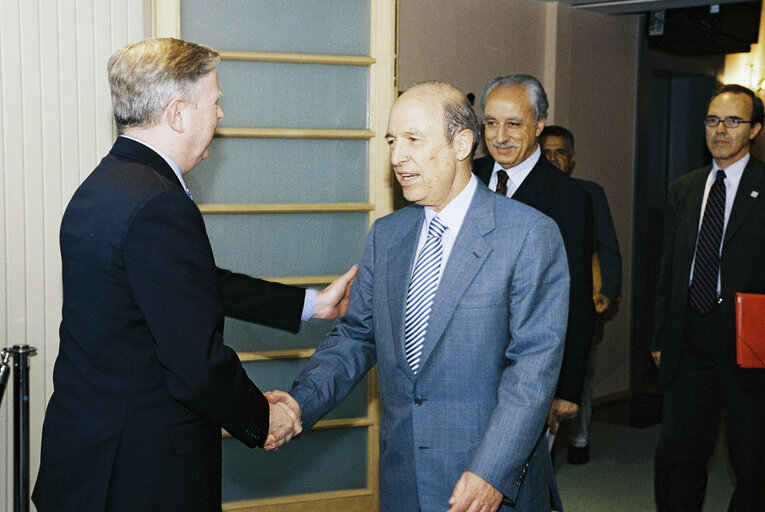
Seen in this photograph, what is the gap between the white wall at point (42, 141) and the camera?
10.3 ft

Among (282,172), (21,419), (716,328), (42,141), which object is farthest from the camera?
(282,172)

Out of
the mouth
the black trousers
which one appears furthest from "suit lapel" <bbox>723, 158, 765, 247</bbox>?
the mouth

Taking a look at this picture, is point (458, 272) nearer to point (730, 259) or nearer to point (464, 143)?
point (464, 143)

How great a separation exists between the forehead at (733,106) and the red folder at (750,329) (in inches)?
31.2

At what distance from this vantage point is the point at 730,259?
134 inches

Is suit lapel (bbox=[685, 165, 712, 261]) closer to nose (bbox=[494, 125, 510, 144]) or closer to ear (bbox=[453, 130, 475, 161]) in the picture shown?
nose (bbox=[494, 125, 510, 144])

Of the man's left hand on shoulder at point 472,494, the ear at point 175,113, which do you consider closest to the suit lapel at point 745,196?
the man's left hand on shoulder at point 472,494

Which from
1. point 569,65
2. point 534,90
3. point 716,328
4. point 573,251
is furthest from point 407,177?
point 569,65

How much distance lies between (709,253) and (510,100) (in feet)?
3.48

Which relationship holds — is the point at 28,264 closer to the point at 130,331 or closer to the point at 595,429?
the point at 130,331

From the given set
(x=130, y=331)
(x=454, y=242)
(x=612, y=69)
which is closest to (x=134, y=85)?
(x=130, y=331)

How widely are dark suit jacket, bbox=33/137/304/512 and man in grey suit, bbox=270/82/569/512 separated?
1.13 ft

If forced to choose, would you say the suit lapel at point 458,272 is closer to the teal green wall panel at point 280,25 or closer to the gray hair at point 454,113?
the gray hair at point 454,113

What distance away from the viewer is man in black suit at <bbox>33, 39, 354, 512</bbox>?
175 centimetres
